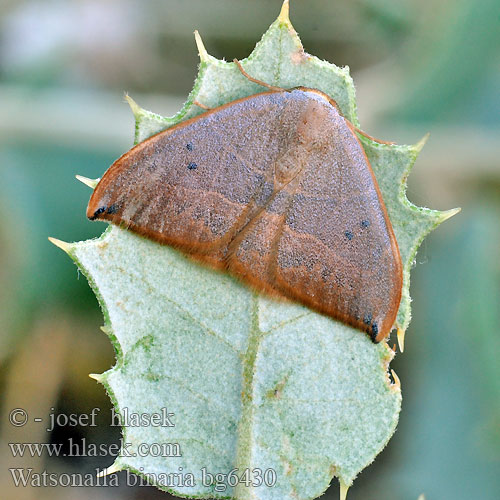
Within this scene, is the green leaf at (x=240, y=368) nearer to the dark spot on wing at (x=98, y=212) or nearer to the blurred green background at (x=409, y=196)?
the dark spot on wing at (x=98, y=212)

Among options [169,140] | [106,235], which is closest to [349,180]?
[169,140]

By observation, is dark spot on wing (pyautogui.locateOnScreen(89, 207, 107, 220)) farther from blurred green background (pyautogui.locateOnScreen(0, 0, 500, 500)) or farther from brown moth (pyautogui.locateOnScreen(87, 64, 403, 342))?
blurred green background (pyautogui.locateOnScreen(0, 0, 500, 500))

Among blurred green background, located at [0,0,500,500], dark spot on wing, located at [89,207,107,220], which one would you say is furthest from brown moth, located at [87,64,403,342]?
blurred green background, located at [0,0,500,500]

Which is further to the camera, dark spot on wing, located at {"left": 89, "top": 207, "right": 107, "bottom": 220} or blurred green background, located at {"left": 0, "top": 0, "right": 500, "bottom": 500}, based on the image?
blurred green background, located at {"left": 0, "top": 0, "right": 500, "bottom": 500}

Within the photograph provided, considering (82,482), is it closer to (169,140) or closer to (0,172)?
(0,172)

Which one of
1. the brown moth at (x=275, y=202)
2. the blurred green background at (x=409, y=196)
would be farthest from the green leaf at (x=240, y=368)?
the blurred green background at (x=409, y=196)

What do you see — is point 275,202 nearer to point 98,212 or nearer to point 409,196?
point 98,212

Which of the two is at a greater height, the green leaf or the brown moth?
the brown moth
